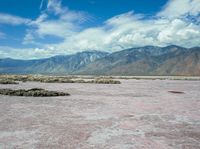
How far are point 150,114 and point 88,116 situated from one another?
3750mm

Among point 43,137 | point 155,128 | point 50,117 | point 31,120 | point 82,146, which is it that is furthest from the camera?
point 50,117

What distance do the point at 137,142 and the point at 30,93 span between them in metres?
17.7

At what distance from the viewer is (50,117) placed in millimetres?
13852

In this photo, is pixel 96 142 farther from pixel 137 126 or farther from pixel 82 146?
pixel 137 126

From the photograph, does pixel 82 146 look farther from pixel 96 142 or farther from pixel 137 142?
pixel 137 142

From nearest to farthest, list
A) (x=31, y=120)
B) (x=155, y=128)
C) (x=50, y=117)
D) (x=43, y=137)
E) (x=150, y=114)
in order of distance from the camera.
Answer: (x=43, y=137)
(x=155, y=128)
(x=31, y=120)
(x=50, y=117)
(x=150, y=114)

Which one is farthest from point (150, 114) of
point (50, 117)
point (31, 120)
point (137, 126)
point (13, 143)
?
point (13, 143)

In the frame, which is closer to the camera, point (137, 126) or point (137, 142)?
point (137, 142)

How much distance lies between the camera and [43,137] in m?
9.88

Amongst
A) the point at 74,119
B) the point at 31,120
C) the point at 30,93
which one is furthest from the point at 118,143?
the point at 30,93

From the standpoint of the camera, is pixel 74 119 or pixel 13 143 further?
pixel 74 119

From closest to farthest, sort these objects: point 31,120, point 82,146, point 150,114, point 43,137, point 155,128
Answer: point 82,146 → point 43,137 → point 155,128 → point 31,120 → point 150,114

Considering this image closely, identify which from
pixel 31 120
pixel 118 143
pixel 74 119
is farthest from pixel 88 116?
pixel 118 143

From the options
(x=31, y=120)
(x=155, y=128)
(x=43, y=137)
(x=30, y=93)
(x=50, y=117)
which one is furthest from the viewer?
(x=30, y=93)
